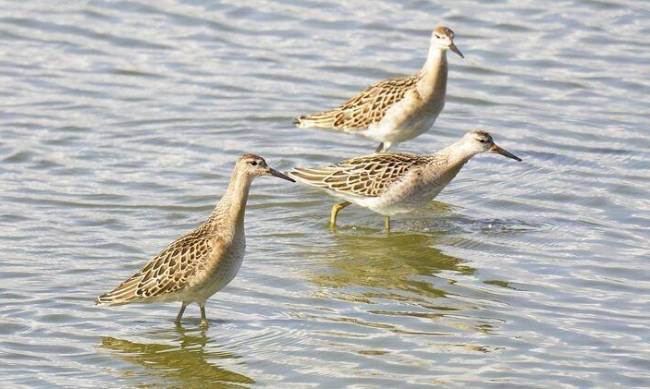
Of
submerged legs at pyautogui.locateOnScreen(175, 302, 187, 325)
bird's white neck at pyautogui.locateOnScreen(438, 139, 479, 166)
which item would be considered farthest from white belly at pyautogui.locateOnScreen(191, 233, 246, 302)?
bird's white neck at pyautogui.locateOnScreen(438, 139, 479, 166)

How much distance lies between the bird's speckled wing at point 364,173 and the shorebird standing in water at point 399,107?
164 cm

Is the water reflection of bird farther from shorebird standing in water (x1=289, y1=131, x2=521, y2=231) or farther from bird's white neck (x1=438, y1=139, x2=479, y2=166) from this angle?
bird's white neck (x1=438, y1=139, x2=479, y2=166)

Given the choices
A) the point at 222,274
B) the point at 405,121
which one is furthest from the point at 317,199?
the point at 222,274

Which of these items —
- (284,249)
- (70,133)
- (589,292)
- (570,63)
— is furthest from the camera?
(570,63)

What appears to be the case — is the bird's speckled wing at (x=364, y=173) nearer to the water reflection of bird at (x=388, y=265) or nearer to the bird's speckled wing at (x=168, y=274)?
the water reflection of bird at (x=388, y=265)

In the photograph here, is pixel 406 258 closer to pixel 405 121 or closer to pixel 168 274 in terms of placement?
pixel 405 121

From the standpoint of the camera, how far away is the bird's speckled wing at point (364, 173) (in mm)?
15086

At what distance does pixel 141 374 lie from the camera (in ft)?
38.2

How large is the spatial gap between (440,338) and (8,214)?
5351 mm

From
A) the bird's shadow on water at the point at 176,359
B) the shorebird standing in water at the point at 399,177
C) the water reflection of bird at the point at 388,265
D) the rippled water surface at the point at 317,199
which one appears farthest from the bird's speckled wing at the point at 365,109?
the bird's shadow on water at the point at 176,359

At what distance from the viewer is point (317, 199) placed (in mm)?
16422

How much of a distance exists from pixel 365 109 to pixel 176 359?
6.07m

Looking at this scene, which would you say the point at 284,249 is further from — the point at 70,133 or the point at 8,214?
the point at 70,133

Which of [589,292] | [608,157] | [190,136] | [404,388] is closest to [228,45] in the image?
[190,136]
